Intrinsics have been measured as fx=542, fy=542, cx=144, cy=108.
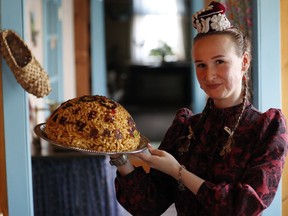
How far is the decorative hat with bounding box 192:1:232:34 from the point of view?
1.29 m

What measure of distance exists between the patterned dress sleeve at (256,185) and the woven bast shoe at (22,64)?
2.99 feet

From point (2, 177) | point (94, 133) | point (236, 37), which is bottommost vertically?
point (2, 177)

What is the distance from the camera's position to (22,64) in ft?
6.73

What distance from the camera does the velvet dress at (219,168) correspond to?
122 cm

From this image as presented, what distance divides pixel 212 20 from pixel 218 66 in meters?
0.12

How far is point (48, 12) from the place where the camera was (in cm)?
418

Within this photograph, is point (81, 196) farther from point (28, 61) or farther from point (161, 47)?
point (161, 47)

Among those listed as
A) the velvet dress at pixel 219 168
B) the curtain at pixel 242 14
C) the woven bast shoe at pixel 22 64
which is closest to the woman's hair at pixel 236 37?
the velvet dress at pixel 219 168

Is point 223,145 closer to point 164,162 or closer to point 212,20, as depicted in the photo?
point 164,162

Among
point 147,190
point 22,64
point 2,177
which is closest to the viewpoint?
point 147,190

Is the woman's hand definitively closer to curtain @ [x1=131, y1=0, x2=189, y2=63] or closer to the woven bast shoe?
the woven bast shoe

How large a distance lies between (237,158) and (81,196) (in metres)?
1.74

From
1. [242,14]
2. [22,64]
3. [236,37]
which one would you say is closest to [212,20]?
[236,37]

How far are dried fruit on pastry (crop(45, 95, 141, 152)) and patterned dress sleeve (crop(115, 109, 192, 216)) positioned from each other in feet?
0.28
